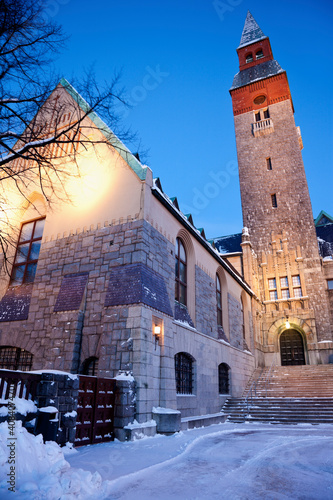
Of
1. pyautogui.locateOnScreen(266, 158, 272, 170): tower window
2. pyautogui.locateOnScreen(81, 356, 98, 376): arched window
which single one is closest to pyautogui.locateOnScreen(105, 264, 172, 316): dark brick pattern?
pyautogui.locateOnScreen(81, 356, 98, 376): arched window

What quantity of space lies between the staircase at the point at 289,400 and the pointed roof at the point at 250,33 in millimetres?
35219

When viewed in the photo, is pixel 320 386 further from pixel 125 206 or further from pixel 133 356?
pixel 125 206

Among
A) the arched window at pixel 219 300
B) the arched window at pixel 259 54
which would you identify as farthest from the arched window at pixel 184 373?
the arched window at pixel 259 54

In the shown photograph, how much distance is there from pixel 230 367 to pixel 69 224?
10392 millimetres

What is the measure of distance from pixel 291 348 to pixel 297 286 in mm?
4630

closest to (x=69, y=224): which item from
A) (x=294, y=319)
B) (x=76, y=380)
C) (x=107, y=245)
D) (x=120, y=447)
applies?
(x=107, y=245)

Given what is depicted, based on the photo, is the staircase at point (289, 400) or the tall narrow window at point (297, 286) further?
the tall narrow window at point (297, 286)

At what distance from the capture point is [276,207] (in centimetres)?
2888

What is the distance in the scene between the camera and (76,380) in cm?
692

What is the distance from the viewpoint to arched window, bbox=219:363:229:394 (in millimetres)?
15834

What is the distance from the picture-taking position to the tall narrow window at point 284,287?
25828 millimetres

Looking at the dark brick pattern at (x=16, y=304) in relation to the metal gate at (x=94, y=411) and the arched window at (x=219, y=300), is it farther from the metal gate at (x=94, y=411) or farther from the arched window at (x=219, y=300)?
the arched window at (x=219, y=300)

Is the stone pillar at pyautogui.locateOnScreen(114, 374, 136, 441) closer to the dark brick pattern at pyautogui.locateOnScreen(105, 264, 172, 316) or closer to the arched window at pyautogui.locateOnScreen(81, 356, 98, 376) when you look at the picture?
the arched window at pyautogui.locateOnScreen(81, 356, 98, 376)

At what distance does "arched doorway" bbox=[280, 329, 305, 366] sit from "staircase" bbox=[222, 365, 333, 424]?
5.19 metres
